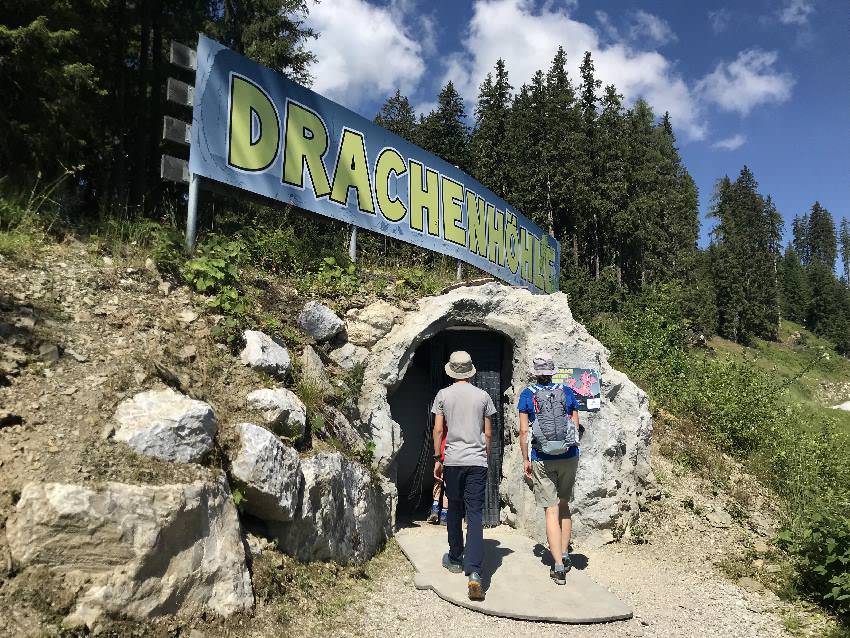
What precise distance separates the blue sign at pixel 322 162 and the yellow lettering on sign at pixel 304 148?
13 millimetres

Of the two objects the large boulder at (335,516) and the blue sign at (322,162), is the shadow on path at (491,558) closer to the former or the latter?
the large boulder at (335,516)

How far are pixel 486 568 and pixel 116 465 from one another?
337 centimetres

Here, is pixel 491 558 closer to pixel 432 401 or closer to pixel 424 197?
pixel 432 401

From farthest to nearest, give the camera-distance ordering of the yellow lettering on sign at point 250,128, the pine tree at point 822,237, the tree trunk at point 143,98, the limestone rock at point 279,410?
1. the pine tree at point 822,237
2. the tree trunk at point 143,98
3. the yellow lettering on sign at point 250,128
4. the limestone rock at point 279,410

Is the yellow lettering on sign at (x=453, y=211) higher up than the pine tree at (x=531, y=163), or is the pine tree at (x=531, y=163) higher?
the pine tree at (x=531, y=163)

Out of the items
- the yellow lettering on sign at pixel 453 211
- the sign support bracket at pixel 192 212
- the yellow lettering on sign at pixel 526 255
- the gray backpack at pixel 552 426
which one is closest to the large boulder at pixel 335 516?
the gray backpack at pixel 552 426

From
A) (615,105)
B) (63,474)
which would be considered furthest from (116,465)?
(615,105)

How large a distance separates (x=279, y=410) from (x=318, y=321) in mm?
1697

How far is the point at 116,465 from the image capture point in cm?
327

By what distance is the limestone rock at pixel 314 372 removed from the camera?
5.33m

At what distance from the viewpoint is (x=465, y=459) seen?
4.60m

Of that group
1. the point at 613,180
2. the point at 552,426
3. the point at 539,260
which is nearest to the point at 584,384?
the point at 552,426

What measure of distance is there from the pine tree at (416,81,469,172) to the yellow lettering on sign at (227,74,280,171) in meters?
23.5

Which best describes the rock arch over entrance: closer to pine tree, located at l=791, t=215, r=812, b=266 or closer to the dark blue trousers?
the dark blue trousers
